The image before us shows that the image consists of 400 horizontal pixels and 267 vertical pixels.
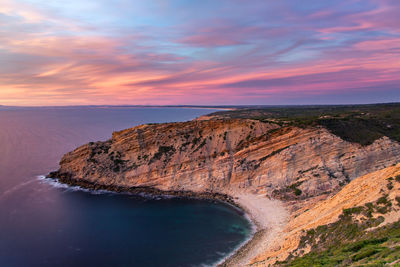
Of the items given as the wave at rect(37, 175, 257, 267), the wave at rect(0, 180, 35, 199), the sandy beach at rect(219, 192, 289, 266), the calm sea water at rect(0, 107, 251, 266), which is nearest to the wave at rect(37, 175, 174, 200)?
the wave at rect(37, 175, 257, 267)

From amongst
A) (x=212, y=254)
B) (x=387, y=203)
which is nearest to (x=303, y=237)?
(x=387, y=203)

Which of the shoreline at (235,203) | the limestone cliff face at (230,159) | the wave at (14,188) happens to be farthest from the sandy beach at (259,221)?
the wave at (14,188)

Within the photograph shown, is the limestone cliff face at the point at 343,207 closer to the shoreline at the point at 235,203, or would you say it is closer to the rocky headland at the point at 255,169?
the rocky headland at the point at 255,169

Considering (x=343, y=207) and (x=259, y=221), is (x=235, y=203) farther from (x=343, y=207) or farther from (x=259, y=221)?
(x=343, y=207)

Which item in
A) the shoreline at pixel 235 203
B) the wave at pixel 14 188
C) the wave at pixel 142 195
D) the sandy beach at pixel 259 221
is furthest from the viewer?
the wave at pixel 14 188

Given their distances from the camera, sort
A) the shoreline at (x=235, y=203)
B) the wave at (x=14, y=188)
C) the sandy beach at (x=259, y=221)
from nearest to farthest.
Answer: the sandy beach at (x=259, y=221)
the shoreline at (x=235, y=203)
the wave at (x=14, y=188)

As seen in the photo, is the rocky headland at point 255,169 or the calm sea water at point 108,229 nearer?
the rocky headland at point 255,169
